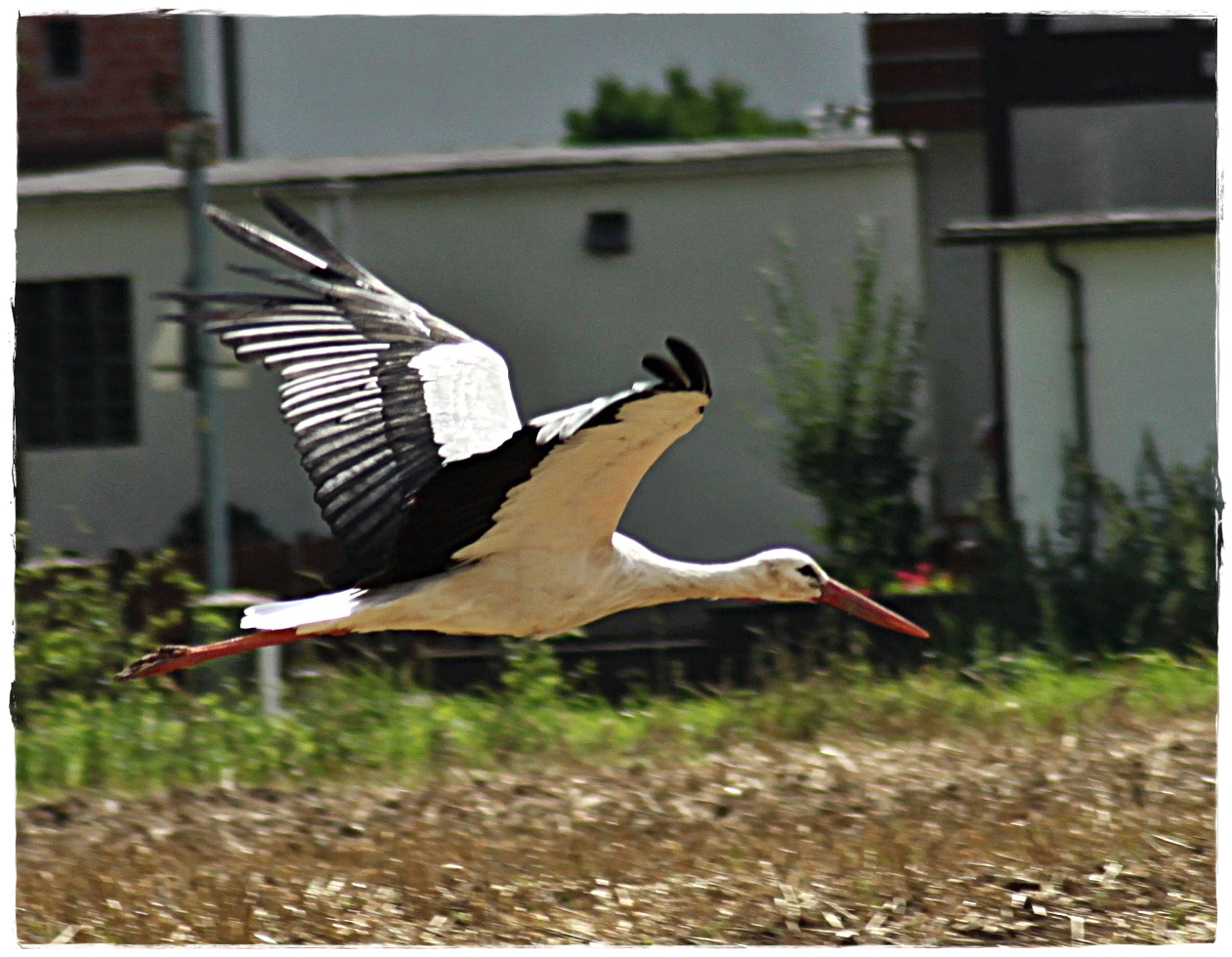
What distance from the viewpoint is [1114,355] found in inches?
364

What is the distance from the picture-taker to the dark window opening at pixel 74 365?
11133mm

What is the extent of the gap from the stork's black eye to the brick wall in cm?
1135

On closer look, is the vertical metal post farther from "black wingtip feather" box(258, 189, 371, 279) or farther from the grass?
"black wingtip feather" box(258, 189, 371, 279)

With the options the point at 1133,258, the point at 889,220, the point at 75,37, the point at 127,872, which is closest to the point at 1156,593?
the point at 1133,258

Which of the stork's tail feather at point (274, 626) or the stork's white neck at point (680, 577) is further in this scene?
the stork's white neck at point (680, 577)

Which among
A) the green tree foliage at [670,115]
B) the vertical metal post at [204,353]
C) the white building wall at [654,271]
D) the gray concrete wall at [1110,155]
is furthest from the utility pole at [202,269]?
the green tree foliage at [670,115]

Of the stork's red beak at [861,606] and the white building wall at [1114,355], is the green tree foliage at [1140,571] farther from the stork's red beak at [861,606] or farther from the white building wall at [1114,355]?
the stork's red beak at [861,606]

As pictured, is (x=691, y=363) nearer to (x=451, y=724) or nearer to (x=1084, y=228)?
(x=451, y=724)

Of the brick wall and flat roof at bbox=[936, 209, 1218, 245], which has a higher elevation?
the brick wall

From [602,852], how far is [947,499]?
742 centimetres

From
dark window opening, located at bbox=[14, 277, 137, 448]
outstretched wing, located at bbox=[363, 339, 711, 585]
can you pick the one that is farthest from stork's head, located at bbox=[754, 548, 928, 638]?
dark window opening, located at bbox=[14, 277, 137, 448]

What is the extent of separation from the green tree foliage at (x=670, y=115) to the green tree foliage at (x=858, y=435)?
14.9 metres

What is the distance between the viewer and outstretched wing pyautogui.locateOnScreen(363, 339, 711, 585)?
324 cm

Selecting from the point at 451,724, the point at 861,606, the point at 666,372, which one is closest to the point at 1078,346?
the point at 451,724
